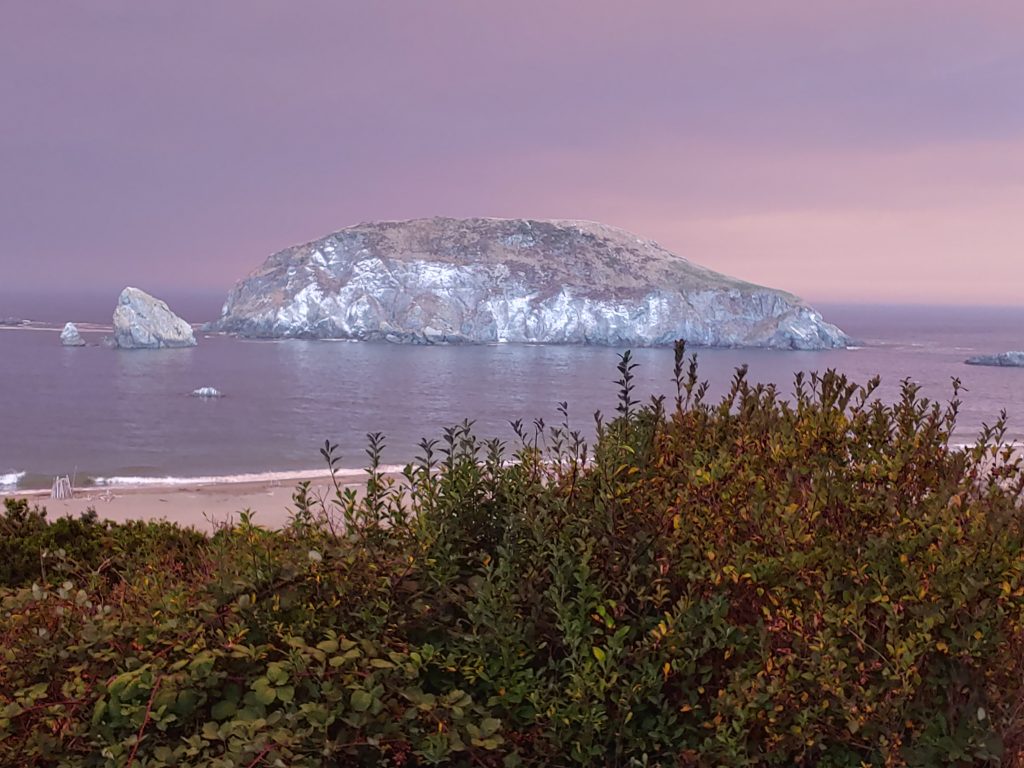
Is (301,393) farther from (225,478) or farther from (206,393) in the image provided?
(225,478)

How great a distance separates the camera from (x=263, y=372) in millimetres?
76625

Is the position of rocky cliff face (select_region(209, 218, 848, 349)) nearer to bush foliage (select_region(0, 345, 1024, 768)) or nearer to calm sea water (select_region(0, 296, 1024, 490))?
calm sea water (select_region(0, 296, 1024, 490))

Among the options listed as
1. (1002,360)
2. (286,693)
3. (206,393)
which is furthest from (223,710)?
(1002,360)

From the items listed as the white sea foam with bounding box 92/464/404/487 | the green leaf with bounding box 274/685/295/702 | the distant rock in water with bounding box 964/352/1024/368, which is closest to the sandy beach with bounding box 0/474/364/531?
the white sea foam with bounding box 92/464/404/487

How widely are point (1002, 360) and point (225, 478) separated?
2983 inches

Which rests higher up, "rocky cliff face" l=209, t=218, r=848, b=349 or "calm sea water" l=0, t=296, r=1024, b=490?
"rocky cliff face" l=209, t=218, r=848, b=349

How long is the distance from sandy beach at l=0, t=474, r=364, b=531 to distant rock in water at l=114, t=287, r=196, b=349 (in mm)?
62915

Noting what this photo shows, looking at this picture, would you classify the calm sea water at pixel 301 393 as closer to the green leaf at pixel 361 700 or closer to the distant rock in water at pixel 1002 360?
the distant rock in water at pixel 1002 360

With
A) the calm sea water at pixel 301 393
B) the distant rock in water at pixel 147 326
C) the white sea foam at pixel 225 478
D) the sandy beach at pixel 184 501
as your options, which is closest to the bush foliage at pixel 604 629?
the sandy beach at pixel 184 501

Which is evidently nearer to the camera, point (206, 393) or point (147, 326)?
point (206, 393)

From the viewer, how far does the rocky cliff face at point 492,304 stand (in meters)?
103

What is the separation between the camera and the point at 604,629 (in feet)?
8.14

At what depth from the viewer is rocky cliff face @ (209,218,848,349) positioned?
338 feet

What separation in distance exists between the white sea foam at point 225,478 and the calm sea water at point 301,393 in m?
0.81
